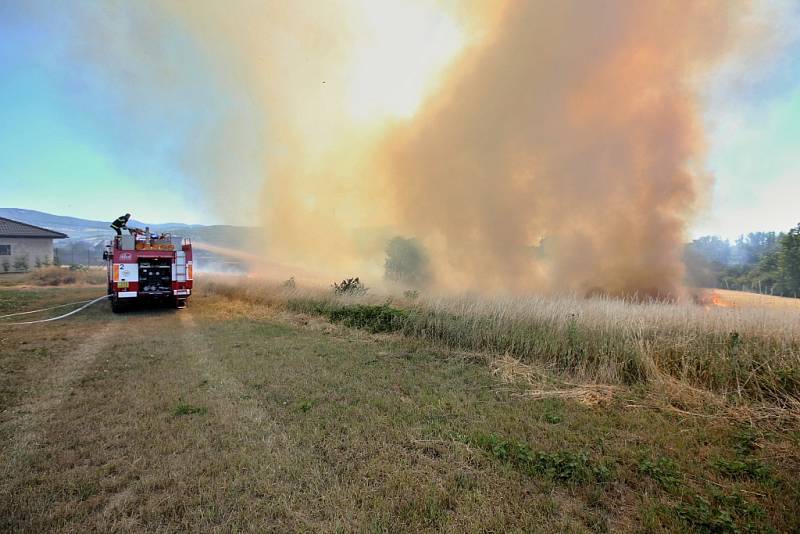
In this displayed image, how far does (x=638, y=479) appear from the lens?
2969mm

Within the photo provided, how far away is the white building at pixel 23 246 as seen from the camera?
108ft

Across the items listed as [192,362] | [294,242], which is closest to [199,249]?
[294,242]

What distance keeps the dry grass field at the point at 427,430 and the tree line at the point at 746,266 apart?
12.2 meters

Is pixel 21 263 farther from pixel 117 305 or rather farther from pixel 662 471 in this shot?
pixel 662 471

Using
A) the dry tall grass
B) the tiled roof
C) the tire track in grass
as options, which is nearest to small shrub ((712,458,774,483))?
the dry tall grass

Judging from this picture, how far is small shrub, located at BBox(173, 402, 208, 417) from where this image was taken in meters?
4.20

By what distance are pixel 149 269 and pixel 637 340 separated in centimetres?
1584

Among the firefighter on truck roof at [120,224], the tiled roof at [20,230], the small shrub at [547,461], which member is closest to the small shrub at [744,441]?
the small shrub at [547,461]

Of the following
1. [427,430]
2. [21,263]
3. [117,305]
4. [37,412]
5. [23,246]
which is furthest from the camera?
[23,246]

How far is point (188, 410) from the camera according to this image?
4.24 meters

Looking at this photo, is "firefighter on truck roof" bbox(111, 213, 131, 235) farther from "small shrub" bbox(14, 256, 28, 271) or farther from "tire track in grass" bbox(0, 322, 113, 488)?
"small shrub" bbox(14, 256, 28, 271)

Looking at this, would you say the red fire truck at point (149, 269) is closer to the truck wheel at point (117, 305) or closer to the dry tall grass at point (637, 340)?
the truck wheel at point (117, 305)

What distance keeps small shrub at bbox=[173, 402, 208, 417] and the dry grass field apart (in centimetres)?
2

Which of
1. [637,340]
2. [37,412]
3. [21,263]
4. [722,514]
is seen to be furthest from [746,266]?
[21,263]
